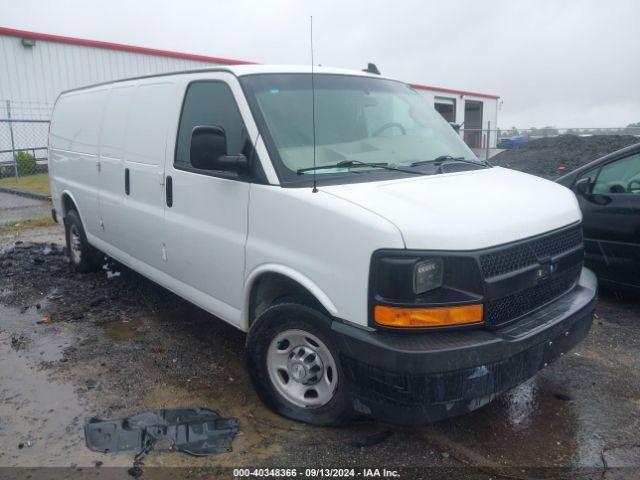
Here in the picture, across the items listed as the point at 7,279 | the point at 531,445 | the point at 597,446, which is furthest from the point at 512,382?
the point at 7,279

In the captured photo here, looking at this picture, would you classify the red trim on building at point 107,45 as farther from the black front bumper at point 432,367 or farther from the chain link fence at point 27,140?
the black front bumper at point 432,367

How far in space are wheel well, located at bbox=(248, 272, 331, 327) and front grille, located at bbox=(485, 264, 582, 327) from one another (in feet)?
3.35

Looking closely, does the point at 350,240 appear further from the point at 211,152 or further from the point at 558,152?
the point at 558,152

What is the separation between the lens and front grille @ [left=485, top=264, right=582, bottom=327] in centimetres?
284

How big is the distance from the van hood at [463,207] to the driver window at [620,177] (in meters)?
1.75

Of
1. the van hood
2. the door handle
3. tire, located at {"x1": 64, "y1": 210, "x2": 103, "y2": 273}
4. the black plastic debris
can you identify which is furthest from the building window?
the black plastic debris

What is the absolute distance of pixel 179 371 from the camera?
415 cm

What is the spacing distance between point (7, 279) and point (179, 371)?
11.9 feet

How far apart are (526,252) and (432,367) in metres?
0.88

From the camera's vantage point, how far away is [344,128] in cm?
375

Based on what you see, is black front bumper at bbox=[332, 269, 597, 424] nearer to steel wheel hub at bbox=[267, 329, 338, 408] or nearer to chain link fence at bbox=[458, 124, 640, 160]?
steel wheel hub at bbox=[267, 329, 338, 408]

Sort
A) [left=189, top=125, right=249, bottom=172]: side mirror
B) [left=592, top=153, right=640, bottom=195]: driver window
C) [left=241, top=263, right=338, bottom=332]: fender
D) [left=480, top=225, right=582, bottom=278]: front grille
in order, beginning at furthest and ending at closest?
[left=592, top=153, right=640, bottom=195]: driver window < [left=189, top=125, right=249, bottom=172]: side mirror < [left=241, top=263, right=338, bottom=332]: fender < [left=480, top=225, right=582, bottom=278]: front grille

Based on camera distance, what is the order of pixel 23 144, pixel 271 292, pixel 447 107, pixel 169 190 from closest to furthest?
pixel 271 292
pixel 169 190
pixel 23 144
pixel 447 107

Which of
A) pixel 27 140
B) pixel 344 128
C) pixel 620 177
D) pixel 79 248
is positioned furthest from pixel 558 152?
pixel 27 140
